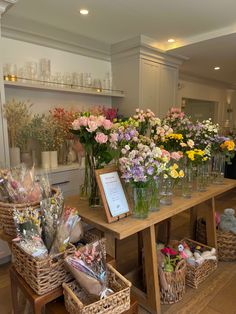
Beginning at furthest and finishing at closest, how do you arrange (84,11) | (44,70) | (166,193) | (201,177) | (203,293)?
(44,70)
(84,11)
(201,177)
(203,293)
(166,193)

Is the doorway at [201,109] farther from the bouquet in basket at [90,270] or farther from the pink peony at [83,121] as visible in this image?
the bouquet in basket at [90,270]

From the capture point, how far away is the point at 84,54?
339 cm

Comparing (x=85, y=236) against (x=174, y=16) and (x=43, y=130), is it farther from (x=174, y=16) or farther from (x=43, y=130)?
(x=174, y=16)

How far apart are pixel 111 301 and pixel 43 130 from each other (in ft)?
6.55

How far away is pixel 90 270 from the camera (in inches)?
43.7

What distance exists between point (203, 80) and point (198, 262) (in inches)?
200

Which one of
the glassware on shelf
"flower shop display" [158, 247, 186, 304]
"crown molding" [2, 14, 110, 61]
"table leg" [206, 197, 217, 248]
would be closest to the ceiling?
"crown molding" [2, 14, 110, 61]

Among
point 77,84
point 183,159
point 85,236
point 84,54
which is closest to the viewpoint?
point 85,236

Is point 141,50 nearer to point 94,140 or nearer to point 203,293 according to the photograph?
point 94,140

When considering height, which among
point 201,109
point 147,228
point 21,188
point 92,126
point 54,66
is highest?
point 54,66

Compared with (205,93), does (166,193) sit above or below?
below

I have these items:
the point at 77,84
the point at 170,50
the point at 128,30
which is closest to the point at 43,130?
the point at 77,84

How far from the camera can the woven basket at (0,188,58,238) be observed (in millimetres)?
1214

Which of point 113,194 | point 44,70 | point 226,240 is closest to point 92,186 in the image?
point 113,194
